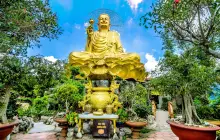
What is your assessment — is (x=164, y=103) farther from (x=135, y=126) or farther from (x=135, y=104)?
(x=135, y=126)

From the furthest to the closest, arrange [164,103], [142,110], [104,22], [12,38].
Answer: [164,103] < [104,22] < [142,110] < [12,38]

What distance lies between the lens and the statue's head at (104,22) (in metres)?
7.33

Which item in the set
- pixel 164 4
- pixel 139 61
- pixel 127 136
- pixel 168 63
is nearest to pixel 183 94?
pixel 168 63

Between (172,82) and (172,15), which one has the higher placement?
(172,15)

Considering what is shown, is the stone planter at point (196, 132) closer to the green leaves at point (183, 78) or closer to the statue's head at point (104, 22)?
the green leaves at point (183, 78)

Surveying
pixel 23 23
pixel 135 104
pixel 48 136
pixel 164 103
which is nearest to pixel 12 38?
pixel 23 23

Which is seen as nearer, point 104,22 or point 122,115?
point 122,115

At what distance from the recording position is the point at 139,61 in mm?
6516

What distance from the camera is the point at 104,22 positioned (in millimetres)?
7352

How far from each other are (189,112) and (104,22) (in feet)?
15.7

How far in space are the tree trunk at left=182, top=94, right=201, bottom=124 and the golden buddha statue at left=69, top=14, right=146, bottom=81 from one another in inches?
96.8

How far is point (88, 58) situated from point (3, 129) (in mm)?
3552

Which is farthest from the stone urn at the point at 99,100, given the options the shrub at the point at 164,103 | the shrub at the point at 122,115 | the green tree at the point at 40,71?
the shrub at the point at 164,103

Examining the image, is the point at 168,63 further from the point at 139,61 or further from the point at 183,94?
the point at 139,61
